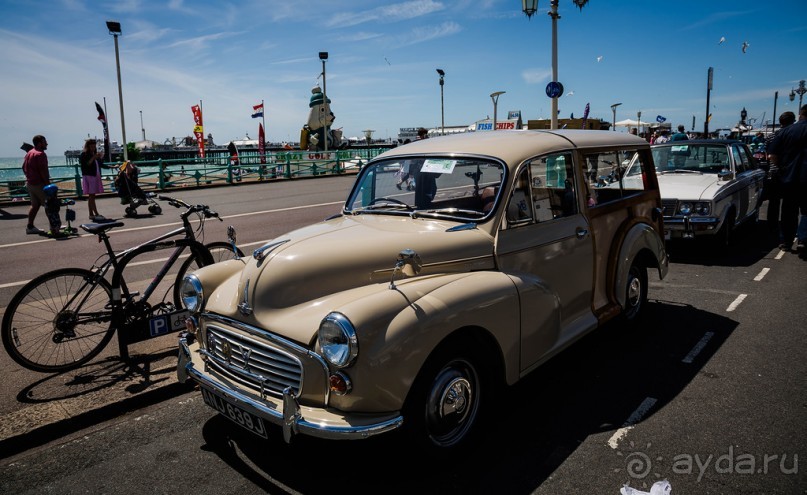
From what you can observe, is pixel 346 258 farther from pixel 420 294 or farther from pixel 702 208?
pixel 702 208

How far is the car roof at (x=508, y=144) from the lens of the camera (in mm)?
3922

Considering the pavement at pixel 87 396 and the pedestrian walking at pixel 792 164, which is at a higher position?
the pedestrian walking at pixel 792 164

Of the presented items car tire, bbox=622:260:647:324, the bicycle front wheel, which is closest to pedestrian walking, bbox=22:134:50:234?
the bicycle front wheel

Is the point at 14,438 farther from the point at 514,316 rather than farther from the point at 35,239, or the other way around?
the point at 35,239

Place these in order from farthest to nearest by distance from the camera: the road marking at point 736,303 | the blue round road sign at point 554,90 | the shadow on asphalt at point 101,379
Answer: the blue round road sign at point 554,90, the road marking at point 736,303, the shadow on asphalt at point 101,379

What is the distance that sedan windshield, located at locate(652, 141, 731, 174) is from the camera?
9.34 m

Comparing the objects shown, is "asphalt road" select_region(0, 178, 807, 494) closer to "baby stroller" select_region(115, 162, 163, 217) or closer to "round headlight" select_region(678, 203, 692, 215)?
"round headlight" select_region(678, 203, 692, 215)

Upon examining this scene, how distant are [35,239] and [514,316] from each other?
11.0m

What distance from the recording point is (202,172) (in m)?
24.1

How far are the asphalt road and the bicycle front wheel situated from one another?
0.60ft

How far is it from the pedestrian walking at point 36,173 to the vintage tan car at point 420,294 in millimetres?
→ 10311

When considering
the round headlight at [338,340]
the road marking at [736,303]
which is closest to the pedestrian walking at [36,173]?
the round headlight at [338,340]

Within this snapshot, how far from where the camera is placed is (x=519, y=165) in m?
3.79

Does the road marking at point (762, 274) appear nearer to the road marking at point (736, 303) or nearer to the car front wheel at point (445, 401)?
the road marking at point (736, 303)
